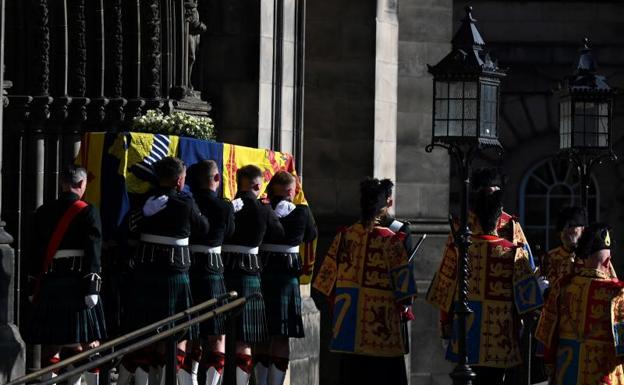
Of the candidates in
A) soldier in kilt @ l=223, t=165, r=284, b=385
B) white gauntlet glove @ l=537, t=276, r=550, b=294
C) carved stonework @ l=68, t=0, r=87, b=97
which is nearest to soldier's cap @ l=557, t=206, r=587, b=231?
white gauntlet glove @ l=537, t=276, r=550, b=294

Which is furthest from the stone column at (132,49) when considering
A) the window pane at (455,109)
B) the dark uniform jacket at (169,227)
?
the dark uniform jacket at (169,227)

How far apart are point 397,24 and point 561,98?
8.69ft

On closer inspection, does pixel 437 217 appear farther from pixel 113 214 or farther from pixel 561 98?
pixel 113 214

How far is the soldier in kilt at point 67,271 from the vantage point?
1522 centimetres

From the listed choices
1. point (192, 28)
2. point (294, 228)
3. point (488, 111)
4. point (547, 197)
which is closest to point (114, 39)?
point (192, 28)

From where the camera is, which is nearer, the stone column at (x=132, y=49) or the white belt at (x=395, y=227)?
the white belt at (x=395, y=227)

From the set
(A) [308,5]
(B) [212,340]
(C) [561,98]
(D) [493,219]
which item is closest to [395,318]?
(D) [493,219]

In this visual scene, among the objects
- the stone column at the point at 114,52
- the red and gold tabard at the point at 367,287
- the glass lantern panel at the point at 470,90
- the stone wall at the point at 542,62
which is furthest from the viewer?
the stone wall at the point at 542,62

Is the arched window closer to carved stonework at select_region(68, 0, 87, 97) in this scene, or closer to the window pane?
the window pane

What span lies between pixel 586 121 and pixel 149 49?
4.16 m

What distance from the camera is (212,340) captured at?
16.2 metres

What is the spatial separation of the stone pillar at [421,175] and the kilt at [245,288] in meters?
6.80

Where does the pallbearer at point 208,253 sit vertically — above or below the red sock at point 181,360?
above

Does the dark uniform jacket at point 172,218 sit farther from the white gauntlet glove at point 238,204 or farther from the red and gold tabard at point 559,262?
the red and gold tabard at point 559,262
